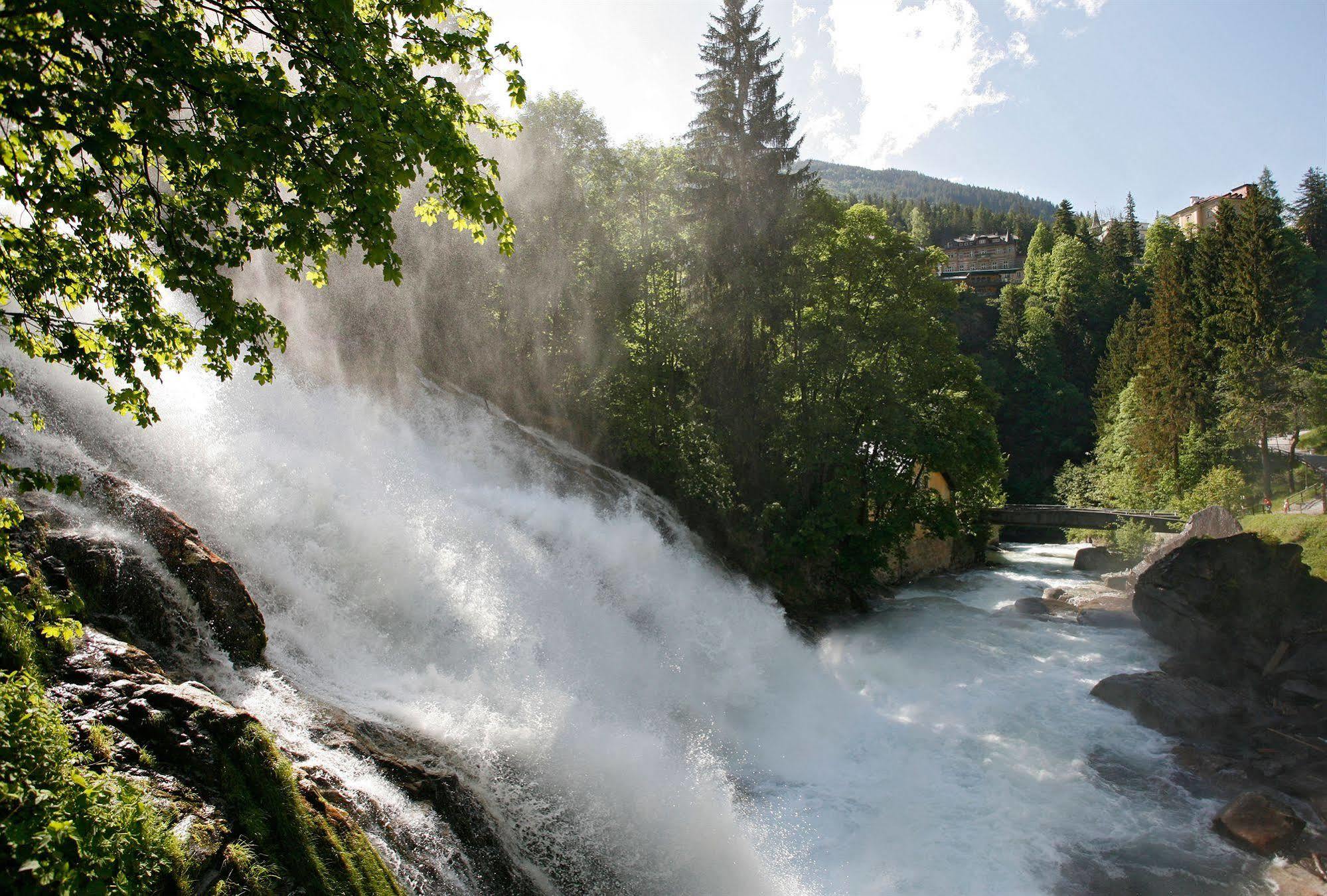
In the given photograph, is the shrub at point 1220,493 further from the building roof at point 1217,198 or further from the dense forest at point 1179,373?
the building roof at point 1217,198

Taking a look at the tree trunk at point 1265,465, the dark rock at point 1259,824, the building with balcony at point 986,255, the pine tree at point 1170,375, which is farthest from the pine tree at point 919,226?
the dark rock at point 1259,824

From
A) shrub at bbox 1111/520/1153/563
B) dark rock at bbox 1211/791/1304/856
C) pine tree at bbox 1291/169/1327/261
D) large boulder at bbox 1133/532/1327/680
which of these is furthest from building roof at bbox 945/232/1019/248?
dark rock at bbox 1211/791/1304/856

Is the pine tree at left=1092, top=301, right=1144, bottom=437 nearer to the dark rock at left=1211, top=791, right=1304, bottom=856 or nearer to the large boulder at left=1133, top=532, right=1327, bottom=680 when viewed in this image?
the large boulder at left=1133, top=532, right=1327, bottom=680

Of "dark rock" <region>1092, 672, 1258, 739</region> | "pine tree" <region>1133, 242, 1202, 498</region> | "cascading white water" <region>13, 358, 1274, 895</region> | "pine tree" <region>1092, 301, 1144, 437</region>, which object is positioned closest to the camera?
"cascading white water" <region>13, 358, 1274, 895</region>

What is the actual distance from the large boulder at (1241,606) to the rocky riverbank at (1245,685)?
0.09 ft

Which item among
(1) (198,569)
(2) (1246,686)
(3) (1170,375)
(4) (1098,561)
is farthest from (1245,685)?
(3) (1170,375)

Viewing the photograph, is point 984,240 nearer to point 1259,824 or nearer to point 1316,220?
point 1316,220

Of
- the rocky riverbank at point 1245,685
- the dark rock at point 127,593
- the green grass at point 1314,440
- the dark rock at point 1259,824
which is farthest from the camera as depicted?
the green grass at point 1314,440

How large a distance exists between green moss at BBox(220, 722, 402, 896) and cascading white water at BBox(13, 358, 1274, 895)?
105cm

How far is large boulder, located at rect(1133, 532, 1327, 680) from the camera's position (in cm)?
1852

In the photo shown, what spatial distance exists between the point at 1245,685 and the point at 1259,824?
26.2 feet

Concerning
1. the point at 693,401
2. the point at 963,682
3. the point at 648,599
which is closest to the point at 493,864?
the point at 648,599

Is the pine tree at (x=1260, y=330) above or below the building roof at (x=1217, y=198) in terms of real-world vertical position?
below

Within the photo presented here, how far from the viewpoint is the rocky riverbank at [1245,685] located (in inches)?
462
